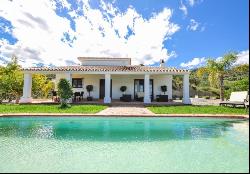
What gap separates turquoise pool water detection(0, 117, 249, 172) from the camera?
654 cm

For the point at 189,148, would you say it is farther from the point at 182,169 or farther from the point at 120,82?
the point at 120,82

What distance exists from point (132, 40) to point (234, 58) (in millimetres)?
14087

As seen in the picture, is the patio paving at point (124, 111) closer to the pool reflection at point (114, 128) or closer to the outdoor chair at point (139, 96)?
the pool reflection at point (114, 128)

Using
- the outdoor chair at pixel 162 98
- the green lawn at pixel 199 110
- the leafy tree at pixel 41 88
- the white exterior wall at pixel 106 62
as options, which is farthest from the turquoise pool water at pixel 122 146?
the leafy tree at pixel 41 88

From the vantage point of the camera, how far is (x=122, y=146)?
912 centimetres

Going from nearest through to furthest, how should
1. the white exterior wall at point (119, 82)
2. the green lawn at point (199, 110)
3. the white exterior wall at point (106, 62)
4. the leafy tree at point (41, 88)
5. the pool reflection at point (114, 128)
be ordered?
1. the pool reflection at point (114, 128)
2. the green lawn at point (199, 110)
3. the white exterior wall at point (119, 82)
4. the white exterior wall at point (106, 62)
5. the leafy tree at point (41, 88)

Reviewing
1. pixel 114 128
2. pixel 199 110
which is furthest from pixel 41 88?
pixel 114 128

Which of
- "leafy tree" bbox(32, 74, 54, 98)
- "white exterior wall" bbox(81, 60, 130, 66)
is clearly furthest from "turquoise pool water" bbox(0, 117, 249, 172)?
"leafy tree" bbox(32, 74, 54, 98)

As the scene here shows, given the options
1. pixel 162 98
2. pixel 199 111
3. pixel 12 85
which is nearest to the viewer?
pixel 199 111

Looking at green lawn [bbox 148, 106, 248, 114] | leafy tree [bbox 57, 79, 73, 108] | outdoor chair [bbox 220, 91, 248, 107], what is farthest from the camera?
leafy tree [bbox 57, 79, 73, 108]

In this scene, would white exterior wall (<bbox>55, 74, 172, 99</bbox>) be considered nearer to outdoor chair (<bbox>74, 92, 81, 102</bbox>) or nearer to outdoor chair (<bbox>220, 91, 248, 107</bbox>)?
outdoor chair (<bbox>74, 92, 81, 102</bbox>)

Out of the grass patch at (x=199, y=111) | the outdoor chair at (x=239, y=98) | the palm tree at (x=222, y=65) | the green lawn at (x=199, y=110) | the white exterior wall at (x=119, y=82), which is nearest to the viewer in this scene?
the grass patch at (x=199, y=111)

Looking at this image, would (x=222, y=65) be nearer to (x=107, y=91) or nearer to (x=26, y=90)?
(x=107, y=91)

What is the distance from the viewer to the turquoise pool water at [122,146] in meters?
6.54
